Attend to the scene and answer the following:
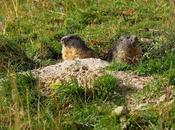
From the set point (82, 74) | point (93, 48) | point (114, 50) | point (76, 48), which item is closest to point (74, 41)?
point (76, 48)

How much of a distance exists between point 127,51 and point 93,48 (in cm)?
124

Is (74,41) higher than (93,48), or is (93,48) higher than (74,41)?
(74,41)

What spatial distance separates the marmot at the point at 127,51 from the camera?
26.6 feet

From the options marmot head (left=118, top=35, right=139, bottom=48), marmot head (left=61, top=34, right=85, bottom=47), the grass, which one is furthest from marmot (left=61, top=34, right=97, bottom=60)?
marmot head (left=118, top=35, right=139, bottom=48)

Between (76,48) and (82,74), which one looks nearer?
(82,74)

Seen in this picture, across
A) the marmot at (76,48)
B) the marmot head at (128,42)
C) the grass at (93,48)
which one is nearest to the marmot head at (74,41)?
the marmot at (76,48)

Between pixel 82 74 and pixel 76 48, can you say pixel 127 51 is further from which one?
pixel 82 74

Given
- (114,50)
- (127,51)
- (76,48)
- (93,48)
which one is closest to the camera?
(127,51)

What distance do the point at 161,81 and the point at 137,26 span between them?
299cm

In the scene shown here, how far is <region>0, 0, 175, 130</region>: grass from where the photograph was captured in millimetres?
6176

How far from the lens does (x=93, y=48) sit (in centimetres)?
933

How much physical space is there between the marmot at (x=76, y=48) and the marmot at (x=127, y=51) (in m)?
0.44

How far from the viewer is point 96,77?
7305 millimetres

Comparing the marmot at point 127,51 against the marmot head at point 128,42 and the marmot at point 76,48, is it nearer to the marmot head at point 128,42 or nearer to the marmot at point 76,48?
the marmot head at point 128,42
